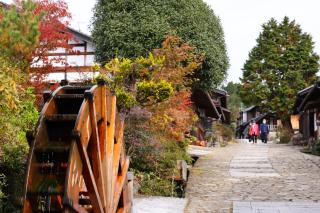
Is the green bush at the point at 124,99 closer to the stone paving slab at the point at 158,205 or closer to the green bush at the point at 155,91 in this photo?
the green bush at the point at 155,91

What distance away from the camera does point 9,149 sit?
798cm

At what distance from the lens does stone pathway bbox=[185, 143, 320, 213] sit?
10664 millimetres

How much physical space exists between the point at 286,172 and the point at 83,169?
11193 mm

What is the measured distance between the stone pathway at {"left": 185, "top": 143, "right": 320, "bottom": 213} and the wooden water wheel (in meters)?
3.88

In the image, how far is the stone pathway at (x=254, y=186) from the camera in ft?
35.0

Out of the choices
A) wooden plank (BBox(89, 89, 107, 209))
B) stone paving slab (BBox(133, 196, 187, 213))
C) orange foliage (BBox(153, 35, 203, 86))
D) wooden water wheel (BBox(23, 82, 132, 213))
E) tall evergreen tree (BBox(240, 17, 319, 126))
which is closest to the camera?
wooden water wheel (BBox(23, 82, 132, 213))

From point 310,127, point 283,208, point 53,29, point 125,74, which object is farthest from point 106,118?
point 310,127

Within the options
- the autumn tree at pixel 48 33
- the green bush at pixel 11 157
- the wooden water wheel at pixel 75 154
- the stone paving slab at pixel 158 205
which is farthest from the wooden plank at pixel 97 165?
the autumn tree at pixel 48 33

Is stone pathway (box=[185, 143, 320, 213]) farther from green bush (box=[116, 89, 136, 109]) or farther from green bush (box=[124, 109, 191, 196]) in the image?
green bush (box=[116, 89, 136, 109])

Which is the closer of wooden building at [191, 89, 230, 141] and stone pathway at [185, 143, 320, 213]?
stone pathway at [185, 143, 320, 213]

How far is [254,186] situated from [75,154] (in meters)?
8.40

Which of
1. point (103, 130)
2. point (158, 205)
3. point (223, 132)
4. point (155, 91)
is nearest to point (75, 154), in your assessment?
point (103, 130)

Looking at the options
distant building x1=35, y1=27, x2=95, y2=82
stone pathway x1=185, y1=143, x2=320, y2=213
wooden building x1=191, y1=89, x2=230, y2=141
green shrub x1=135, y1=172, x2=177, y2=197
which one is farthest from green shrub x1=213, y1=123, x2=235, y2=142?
green shrub x1=135, y1=172, x2=177, y2=197

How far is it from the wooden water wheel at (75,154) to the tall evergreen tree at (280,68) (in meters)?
37.6
